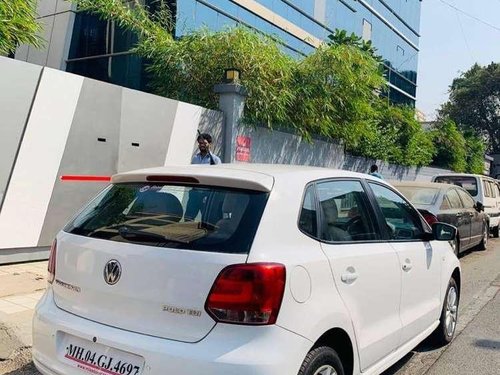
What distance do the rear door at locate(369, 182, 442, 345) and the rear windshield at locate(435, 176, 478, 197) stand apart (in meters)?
9.09

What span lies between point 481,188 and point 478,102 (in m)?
37.5

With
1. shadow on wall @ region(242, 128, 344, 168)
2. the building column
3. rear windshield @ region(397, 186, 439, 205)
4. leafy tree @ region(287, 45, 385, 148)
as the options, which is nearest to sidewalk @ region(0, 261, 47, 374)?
the building column

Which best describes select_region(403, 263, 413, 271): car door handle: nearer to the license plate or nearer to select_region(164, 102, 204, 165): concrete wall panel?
the license plate

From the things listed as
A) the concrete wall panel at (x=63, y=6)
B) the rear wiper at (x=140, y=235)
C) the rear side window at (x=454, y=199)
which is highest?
the concrete wall panel at (x=63, y=6)

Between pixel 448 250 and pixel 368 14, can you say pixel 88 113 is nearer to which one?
pixel 448 250

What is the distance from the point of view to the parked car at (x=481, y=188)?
12617 mm

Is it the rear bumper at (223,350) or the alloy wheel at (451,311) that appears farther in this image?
the alloy wheel at (451,311)

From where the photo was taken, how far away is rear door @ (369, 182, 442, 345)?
3.78 metres

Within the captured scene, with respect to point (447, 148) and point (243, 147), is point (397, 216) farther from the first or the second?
point (447, 148)

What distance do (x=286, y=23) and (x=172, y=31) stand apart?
7054 millimetres

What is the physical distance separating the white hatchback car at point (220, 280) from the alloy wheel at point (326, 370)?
0.03 feet

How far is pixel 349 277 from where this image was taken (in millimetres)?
3043

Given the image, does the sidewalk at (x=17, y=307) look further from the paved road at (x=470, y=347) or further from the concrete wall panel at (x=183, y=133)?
the paved road at (x=470, y=347)

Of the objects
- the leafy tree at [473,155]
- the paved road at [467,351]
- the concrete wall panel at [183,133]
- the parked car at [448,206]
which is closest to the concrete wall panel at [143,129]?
the concrete wall panel at [183,133]
